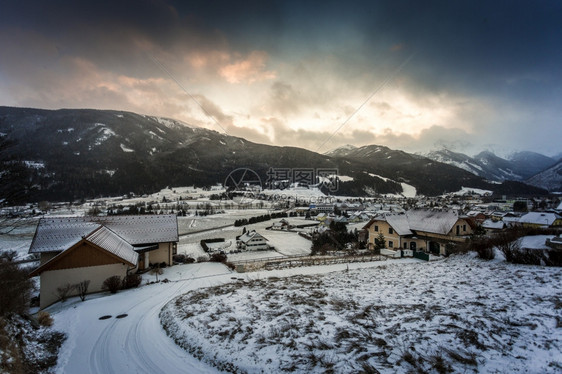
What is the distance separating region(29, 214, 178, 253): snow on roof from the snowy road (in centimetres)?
543

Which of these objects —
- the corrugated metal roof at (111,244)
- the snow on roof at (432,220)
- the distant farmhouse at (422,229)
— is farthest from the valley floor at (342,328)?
the snow on roof at (432,220)

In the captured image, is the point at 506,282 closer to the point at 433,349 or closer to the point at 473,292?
the point at 473,292

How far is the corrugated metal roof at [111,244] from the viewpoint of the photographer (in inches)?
511

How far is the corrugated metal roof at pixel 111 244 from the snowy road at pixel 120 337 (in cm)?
242

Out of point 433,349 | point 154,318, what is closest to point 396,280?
point 433,349

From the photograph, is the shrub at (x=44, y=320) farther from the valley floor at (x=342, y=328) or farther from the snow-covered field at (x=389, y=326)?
the snow-covered field at (x=389, y=326)

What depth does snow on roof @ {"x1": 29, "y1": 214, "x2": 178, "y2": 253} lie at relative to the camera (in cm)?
1500

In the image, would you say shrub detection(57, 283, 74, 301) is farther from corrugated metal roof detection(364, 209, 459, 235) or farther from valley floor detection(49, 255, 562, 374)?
corrugated metal roof detection(364, 209, 459, 235)

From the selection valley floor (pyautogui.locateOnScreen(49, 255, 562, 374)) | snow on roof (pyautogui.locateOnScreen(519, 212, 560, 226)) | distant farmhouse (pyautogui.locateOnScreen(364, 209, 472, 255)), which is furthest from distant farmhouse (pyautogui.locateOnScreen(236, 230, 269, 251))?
snow on roof (pyautogui.locateOnScreen(519, 212, 560, 226))

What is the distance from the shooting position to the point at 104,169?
178500mm

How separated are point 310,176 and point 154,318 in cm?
17678

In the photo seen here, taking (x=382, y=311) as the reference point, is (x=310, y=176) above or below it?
above

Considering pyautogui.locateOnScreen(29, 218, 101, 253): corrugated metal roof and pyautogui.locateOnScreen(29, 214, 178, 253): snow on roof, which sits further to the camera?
pyautogui.locateOnScreen(29, 214, 178, 253): snow on roof

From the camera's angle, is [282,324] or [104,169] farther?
[104,169]
